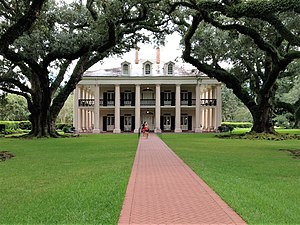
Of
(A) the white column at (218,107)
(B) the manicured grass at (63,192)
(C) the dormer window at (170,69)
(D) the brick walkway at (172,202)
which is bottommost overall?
(B) the manicured grass at (63,192)

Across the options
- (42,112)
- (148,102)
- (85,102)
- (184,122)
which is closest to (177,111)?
(184,122)

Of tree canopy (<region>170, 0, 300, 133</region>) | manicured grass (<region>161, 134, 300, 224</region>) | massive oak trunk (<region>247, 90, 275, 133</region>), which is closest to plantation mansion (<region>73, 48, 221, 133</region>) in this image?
tree canopy (<region>170, 0, 300, 133</region>)

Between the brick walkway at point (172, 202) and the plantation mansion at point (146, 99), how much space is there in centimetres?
3512

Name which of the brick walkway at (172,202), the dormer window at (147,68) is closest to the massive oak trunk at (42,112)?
the dormer window at (147,68)

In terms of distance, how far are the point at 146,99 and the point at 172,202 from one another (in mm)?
41965

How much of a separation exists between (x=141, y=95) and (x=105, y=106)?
17.0ft

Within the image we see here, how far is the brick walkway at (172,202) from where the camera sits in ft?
19.4

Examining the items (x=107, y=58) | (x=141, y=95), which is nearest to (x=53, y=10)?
(x=107, y=58)

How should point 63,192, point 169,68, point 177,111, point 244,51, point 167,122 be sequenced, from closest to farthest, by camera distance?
point 63,192
point 244,51
point 177,111
point 169,68
point 167,122

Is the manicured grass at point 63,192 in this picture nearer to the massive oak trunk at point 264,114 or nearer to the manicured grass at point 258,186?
the manicured grass at point 258,186

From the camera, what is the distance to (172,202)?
7.06 m

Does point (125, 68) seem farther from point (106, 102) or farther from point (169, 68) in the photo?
point (169, 68)

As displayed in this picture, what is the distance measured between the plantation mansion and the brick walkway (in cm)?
3512

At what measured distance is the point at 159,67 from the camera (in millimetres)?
49750
